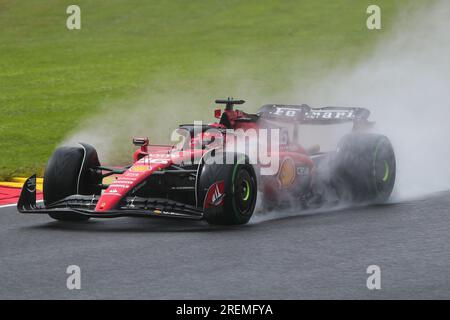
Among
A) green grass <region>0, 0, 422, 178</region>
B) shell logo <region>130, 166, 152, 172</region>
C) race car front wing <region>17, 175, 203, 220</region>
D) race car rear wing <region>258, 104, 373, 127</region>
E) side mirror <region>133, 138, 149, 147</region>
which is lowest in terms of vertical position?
race car front wing <region>17, 175, 203, 220</region>

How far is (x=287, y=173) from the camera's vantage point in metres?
12.3

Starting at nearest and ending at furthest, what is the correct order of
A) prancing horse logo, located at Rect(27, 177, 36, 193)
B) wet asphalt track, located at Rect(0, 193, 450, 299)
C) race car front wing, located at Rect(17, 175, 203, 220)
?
wet asphalt track, located at Rect(0, 193, 450, 299) < race car front wing, located at Rect(17, 175, 203, 220) < prancing horse logo, located at Rect(27, 177, 36, 193)

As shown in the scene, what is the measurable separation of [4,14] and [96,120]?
13.7m

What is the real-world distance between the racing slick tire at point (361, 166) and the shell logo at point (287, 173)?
73 cm

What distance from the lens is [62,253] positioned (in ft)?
33.0

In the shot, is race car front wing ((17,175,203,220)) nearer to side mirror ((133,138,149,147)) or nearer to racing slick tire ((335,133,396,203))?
side mirror ((133,138,149,147))

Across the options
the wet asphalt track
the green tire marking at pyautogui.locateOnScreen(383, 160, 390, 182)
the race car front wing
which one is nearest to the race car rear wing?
the green tire marking at pyautogui.locateOnScreen(383, 160, 390, 182)

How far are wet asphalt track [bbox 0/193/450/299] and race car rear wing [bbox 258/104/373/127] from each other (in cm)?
146

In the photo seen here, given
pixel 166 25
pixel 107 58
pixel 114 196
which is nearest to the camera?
pixel 114 196

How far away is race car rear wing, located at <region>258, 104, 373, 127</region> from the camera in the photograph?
13555mm

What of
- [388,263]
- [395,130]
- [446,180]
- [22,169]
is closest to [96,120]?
[22,169]

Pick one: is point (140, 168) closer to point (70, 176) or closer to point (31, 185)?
point (70, 176)

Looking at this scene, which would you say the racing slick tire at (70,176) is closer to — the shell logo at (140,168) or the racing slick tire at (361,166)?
the shell logo at (140,168)
